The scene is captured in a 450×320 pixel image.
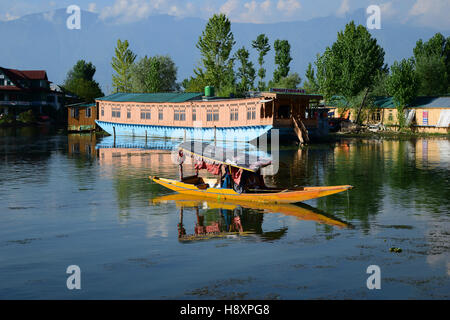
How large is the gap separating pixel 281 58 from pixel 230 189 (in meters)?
85.4

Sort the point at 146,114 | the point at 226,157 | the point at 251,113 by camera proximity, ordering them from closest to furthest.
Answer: the point at 226,157, the point at 251,113, the point at 146,114

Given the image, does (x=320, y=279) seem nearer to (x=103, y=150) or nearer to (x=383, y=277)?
(x=383, y=277)

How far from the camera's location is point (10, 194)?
2841 cm

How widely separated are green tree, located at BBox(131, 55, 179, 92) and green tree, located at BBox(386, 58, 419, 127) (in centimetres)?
5081

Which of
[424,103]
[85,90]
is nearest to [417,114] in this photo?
[424,103]

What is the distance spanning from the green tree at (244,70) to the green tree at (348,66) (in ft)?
59.1

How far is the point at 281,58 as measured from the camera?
107m

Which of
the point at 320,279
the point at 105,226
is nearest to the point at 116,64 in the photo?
the point at 105,226

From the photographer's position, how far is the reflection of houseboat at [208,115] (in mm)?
57969

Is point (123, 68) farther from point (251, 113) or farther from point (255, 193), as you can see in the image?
point (255, 193)

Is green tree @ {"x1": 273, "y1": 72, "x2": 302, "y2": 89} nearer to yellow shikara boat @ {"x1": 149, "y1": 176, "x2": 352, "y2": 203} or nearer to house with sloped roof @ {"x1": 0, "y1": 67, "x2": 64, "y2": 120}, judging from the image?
house with sloped roof @ {"x1": 0, "y1": 67, "x2": 64, "y2": 120}

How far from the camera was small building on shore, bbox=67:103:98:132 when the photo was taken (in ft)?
278

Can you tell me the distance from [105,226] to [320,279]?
9843mm

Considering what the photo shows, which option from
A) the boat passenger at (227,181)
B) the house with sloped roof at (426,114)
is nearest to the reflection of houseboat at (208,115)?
the house with sloped roof at (426,114)
